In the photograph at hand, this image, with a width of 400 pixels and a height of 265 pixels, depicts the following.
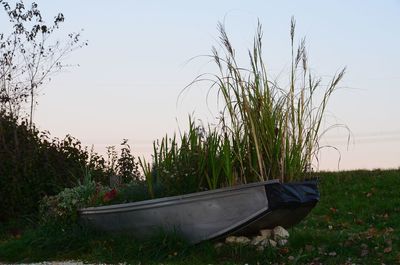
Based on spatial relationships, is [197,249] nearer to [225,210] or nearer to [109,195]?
[225,210]

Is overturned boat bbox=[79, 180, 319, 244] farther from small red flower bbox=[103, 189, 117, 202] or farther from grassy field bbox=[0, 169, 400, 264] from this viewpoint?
small red flower bbox=[103, 189, 117, 202]

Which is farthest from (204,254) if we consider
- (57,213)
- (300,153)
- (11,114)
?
(11,114)

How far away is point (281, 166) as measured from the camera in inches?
369

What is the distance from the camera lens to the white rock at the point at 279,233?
938 centimetres

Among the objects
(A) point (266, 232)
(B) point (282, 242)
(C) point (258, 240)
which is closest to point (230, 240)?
(C) point (258, 240)

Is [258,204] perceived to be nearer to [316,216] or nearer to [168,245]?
[168,245]

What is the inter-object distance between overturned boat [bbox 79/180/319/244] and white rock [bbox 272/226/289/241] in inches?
3.4

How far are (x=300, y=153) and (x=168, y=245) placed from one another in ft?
7.36

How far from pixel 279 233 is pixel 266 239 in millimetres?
320

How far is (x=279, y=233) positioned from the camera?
9.46 metres

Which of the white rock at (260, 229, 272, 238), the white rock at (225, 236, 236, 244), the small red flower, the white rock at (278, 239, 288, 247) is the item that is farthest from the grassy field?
the small red flower

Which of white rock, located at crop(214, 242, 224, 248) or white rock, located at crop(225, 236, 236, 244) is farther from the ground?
white rock, located at crop(225, 236, 236, 244)

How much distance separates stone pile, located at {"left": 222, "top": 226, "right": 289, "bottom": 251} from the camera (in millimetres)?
9078

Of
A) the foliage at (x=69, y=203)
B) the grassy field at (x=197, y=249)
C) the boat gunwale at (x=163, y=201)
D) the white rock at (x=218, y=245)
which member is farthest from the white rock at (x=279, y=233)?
the foliage at (x=69, y=203)
